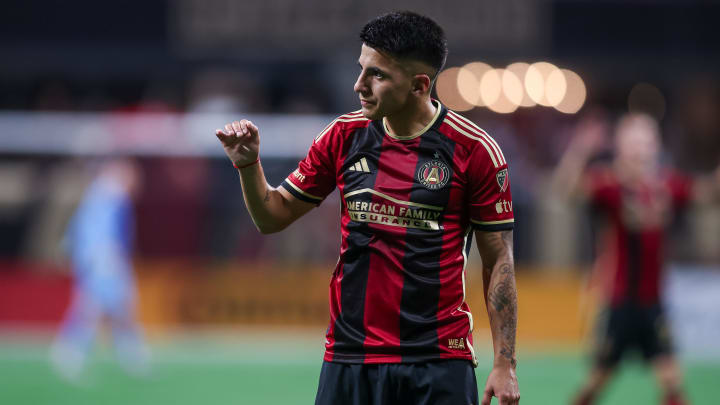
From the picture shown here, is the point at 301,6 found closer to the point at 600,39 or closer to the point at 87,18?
the point at 87,18

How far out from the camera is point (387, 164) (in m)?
4.11

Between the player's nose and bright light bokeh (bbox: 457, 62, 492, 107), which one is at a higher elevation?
bright light bokeh (bbox: 457, 62, 492, 107)

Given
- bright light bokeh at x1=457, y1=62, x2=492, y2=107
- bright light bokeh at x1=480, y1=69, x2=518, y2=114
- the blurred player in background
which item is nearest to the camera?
the blurred player in background

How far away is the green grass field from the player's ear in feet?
19.1

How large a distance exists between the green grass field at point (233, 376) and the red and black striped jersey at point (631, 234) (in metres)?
1.70

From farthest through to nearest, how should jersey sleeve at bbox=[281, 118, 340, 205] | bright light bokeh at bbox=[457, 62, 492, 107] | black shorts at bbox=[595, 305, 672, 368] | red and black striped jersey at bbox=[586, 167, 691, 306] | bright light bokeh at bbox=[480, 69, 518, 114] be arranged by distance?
bright light bokeh at bbox=[480, 69, 518, 114]
bright light bokeh at bbox=[457, 62, 492, 107]
red and black striped jersey at bbox=[586, 167, 691, 306]
black shorts at bbox=[595, 305, 672, 368]
jersey sleeve at bbox=[281, 118, 340, 205]

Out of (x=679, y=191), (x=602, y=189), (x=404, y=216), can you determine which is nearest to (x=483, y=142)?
(x=404, y=216)

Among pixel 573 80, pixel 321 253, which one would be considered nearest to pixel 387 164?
pixel 321 253

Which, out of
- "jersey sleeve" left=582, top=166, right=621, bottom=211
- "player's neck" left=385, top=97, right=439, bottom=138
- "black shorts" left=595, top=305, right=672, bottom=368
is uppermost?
"jersey sleeve" left=582, top=166, right=621, bottom=211

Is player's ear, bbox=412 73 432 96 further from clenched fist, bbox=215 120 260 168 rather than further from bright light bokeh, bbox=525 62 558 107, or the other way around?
bright light bokeh, bbox=525 62 558 107

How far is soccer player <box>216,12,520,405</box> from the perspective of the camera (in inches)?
157

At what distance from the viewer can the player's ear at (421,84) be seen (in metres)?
→ 4.05

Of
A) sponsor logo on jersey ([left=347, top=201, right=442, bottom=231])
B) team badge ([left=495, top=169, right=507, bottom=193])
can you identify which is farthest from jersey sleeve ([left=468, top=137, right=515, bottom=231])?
sponsor logo on jersey ([left=347, top=201, right=442, bottom=231])

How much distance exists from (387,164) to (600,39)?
1447cm
